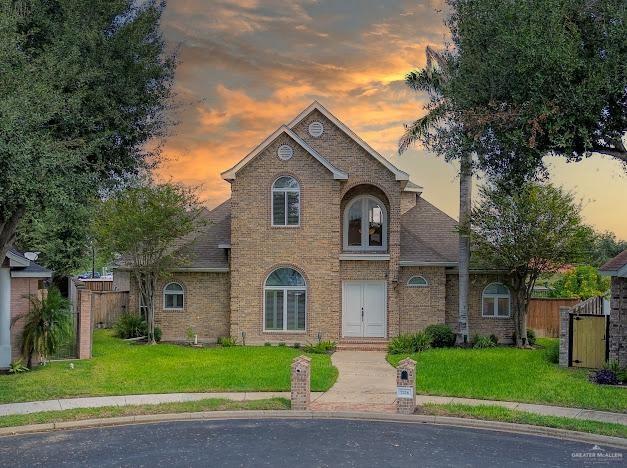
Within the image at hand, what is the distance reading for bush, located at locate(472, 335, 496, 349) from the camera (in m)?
25.2

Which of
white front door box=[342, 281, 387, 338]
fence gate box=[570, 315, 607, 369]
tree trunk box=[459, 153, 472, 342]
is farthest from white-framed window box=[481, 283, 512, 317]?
fence gate box=[570, 315, 607, 369]

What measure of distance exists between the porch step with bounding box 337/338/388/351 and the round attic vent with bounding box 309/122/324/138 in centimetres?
816

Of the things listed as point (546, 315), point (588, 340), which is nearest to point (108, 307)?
point (546, 315)

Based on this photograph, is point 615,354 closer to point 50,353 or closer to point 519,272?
point 519,272

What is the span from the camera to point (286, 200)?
84.3 ft

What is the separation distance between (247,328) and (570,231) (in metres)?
12.6

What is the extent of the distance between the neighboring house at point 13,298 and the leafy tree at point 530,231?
15.4 meters

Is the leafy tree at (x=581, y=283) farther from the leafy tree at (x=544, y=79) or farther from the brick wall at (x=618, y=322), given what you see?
the leafy tree at (x=544, y=79)

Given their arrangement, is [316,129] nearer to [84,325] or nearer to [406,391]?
[84,325]

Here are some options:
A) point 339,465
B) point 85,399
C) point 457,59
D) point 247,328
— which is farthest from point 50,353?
point 457,59

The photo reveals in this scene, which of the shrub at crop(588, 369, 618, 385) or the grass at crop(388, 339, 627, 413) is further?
the shrub at crop(588, 369, 618, 385)

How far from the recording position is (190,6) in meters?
19.7

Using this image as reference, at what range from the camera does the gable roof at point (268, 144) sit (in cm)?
2522

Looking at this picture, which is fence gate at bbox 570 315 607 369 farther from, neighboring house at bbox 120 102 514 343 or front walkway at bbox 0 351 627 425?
neighboring house at bbox 120 102 514 343
